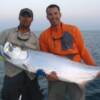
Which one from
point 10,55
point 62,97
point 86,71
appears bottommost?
point 62,97

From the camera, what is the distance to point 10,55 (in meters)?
8.49

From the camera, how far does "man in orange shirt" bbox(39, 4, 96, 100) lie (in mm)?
9039

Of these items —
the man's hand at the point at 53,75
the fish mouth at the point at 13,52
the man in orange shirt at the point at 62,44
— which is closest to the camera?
the fish mouth at the point at 13,52

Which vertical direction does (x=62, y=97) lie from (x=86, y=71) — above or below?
below

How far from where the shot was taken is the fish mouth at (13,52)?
27.8 ft

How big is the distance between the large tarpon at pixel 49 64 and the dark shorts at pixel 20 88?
46 centimetres

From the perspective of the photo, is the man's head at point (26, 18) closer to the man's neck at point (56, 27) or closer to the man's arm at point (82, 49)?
the man's neck at point (56, 27)

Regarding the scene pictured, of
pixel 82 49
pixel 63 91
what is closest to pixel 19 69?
pixel 63 91

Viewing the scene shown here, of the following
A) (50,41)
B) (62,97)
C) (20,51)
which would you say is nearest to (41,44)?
(50,41)

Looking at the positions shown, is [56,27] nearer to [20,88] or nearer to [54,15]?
[54,15]

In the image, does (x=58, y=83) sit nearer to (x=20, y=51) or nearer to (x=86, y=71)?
(x=86, y=71)

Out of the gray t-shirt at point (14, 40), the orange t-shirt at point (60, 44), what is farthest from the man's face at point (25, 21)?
the orange t-shirt at point (60, 44)

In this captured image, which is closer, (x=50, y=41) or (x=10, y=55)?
(x=10, y=55)

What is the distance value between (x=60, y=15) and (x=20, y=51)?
1449 millimetres
